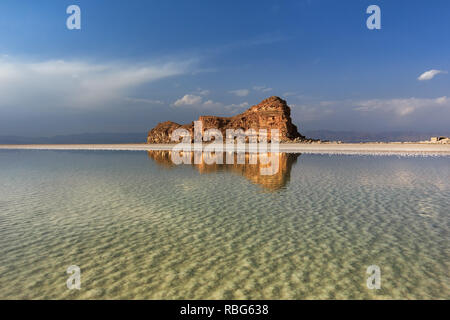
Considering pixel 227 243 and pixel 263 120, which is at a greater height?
pixel 263 120

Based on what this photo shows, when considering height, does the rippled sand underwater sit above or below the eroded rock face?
below

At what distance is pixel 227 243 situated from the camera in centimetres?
771

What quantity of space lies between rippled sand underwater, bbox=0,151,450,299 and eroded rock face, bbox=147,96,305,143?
66862 mm

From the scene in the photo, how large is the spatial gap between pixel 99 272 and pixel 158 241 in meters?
2.08

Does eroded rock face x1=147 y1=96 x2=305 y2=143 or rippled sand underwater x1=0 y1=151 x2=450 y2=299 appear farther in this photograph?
eroded rock face x1=147 y1=96 x2=305 y2=143

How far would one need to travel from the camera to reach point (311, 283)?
5.54 metres

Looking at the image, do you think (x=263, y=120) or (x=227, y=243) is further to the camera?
(x=263, y=120)

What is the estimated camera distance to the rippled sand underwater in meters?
5.41

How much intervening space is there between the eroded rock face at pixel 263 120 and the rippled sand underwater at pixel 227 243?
66.9 meters

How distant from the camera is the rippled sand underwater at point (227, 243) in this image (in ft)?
17.8

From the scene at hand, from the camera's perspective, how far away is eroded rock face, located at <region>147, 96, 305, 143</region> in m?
80.2

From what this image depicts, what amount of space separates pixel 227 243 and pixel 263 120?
80.1 m
